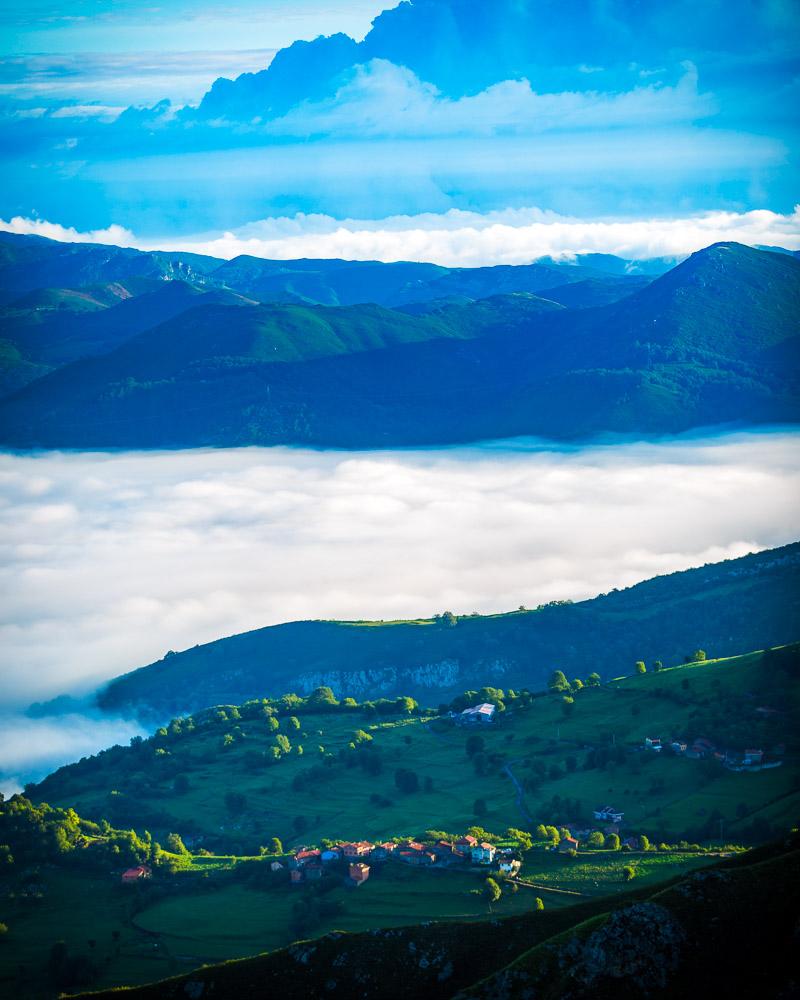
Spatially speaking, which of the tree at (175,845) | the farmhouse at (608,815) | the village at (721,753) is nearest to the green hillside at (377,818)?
the tree at (175,845)

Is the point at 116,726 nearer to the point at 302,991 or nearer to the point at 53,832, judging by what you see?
the point at 53,832

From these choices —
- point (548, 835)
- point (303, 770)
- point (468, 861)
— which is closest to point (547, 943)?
point (468, 861)

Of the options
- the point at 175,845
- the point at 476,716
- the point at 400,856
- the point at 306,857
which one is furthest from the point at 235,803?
the point at 400,856

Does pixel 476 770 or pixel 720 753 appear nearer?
pixel 720 753

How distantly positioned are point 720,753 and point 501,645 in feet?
172

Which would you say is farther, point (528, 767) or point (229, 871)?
point (528, 767)

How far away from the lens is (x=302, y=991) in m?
51.2

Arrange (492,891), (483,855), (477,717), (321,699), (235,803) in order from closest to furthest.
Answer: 1. (492,891)
2. (483,855)
3. (235,803)
4. (477,717)
5. (321,699)

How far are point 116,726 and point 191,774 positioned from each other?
135 feet

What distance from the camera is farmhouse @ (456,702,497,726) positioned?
370ft

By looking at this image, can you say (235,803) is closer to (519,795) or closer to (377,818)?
(377,818)

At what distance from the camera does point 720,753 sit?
316 ft

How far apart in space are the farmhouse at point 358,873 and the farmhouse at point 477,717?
3412 cm

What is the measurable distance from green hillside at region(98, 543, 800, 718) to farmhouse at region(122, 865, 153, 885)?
56.5 meters
